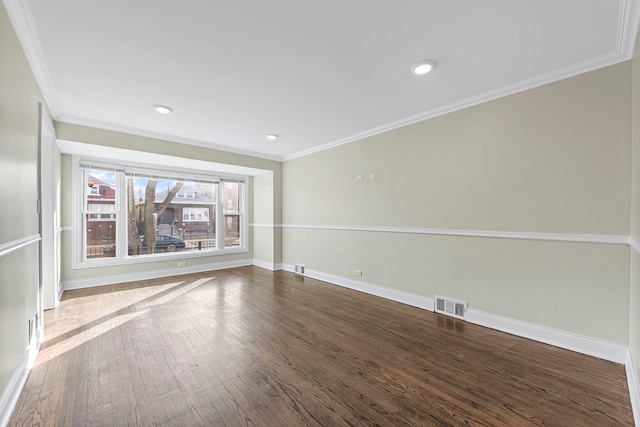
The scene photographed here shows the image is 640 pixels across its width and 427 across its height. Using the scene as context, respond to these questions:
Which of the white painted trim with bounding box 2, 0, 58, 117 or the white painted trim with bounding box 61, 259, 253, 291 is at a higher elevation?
the white painted trim with bounding box 2, 0, 58, 117

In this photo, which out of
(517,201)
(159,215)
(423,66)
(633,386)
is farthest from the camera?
(159,215)

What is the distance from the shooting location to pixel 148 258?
4.93 metres

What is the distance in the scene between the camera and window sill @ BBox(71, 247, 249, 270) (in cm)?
431

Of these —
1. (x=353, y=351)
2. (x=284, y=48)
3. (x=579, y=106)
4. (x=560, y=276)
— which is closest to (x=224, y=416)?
(x=353, y=351)

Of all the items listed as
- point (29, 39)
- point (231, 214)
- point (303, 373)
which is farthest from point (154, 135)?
point (303, 373)

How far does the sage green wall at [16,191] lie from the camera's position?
61.2 inches

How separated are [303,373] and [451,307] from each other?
2.01 meters

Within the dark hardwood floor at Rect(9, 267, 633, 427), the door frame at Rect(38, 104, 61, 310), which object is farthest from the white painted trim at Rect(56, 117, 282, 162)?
the dark hardwood floor at Rect(9, 267, 633, 427)

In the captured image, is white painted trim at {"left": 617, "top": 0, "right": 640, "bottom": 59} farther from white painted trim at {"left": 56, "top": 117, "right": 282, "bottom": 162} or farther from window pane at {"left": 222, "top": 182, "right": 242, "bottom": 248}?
window pane at {"left": 222, "top": 182, "right": 242, "bottom": 248}

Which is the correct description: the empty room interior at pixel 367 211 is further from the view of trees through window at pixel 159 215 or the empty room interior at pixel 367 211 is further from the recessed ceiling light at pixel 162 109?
the view of trees through window at pixel 159 215

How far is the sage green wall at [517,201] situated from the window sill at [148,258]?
3.35 meters

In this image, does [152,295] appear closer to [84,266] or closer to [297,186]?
[84,266]

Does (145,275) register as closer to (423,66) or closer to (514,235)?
(423,66)

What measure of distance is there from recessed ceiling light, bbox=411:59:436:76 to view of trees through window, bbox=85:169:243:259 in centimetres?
478
